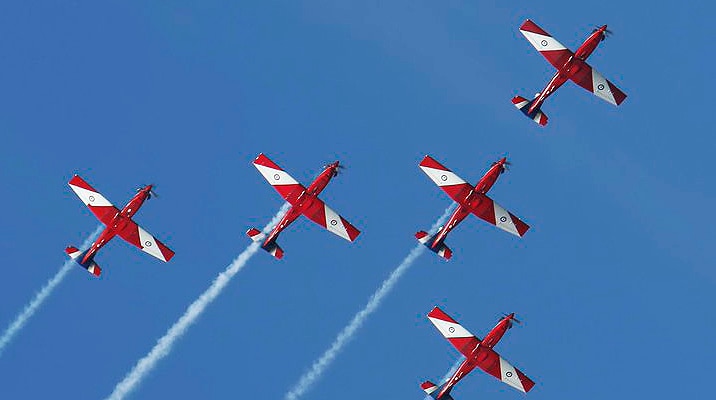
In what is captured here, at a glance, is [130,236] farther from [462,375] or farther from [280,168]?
[462,375]

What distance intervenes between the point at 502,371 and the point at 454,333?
477 centimetres

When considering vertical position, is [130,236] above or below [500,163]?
below

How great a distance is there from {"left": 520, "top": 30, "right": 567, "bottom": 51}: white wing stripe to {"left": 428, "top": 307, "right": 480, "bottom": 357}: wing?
22.2 meters

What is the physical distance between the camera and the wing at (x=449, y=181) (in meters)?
197

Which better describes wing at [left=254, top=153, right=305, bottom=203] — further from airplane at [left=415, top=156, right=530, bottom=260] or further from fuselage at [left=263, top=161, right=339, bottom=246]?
airplane at [left=415, top=156, right=530, bottom=260]

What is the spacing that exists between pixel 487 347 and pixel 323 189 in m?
17.6

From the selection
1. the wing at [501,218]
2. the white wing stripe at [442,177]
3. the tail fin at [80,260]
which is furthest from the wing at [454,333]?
the tail fin at [80,260]

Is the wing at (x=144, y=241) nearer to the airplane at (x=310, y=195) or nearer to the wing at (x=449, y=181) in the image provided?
the airplane at (x=310, y=195)

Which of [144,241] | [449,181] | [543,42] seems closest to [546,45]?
[543,42]

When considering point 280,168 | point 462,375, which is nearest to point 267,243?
point 280,168

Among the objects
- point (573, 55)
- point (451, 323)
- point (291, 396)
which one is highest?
point (573, 55)

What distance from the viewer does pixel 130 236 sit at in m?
197

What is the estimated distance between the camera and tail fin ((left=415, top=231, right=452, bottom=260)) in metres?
199

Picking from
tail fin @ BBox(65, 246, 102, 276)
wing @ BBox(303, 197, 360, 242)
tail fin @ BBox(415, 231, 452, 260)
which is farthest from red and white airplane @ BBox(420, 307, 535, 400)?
tail fin @ BBox(65, 246, 102, 276)
